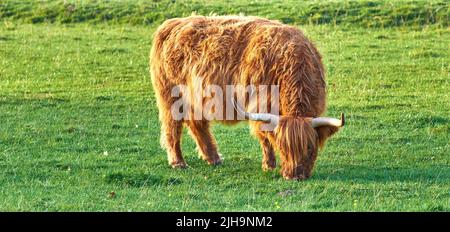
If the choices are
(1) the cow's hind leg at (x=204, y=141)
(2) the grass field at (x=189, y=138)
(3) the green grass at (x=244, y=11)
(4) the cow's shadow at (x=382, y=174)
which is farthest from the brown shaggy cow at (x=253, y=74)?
(3) the green grass at (x=244, y=11)

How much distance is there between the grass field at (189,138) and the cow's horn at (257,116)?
63 cm

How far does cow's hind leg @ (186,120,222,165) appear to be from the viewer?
11406mm

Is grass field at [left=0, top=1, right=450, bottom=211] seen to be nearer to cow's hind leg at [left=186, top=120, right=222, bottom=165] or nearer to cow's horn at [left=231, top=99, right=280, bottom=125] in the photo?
cow's hind leg at [left=186, top=120, right=222, bottom=165]

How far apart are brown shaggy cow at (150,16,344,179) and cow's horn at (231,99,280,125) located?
0.01 meters

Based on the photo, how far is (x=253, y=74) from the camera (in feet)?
34.7

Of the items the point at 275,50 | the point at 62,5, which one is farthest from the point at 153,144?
the point at 62,5

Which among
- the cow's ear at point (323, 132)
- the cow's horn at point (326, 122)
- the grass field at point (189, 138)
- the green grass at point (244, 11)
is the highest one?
the cow's horn at point (326, 122)

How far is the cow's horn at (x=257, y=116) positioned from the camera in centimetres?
1015

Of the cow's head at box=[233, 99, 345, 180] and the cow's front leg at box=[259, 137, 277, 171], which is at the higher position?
the cow's head at box=[233, 99, 345, 180]

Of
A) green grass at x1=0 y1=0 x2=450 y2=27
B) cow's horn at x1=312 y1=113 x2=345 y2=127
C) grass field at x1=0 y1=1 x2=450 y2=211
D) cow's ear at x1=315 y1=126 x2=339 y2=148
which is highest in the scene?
cow's horn at x1=312 y1=113 x2=345 y2=127

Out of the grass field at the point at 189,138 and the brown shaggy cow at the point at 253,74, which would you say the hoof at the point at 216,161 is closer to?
the brown shaggy cow at the point at 253,74

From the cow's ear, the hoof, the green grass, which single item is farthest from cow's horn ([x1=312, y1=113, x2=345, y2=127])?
the green grass

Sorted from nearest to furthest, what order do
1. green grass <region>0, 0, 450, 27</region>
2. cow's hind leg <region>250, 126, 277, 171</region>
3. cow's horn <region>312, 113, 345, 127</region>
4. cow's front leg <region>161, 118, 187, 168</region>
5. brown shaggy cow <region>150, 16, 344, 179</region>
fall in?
Answer: cow's horn <region>312, 113, 345, 127</region>
brown shaggy cow <region>150, 16, 344, 179</region>
cow's hind leg <region>250, 126, 277, 171</region>
cow's front leg <region>161, 118, 187, 168</region>
green grass <region>0, 0, 450, 27</region>
